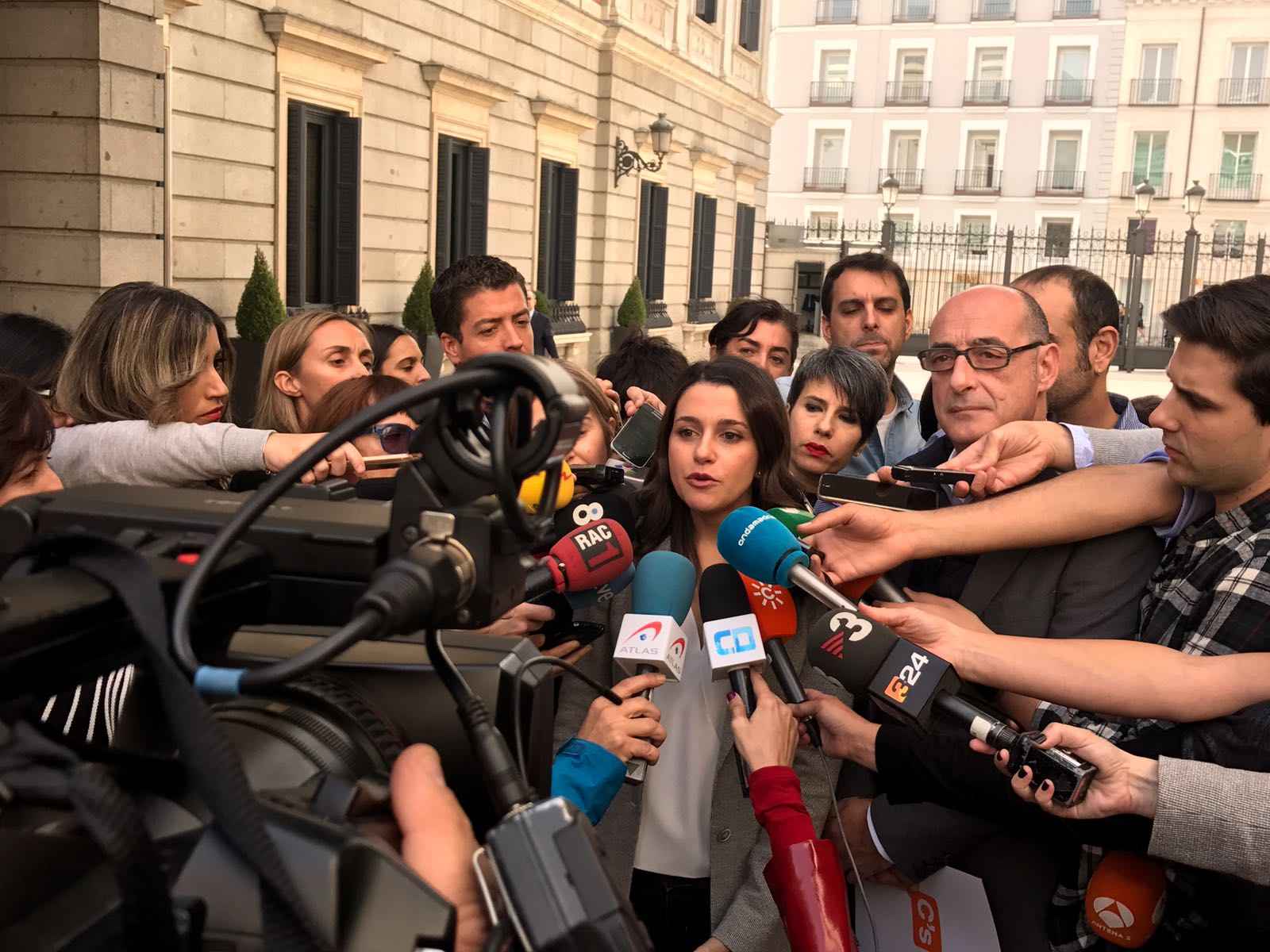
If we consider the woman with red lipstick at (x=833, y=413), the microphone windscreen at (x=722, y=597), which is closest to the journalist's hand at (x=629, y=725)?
the microphone windscreen at (x=722, y=597)

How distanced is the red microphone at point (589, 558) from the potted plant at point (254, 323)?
6920 millimetres

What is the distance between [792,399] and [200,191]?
6.36 m

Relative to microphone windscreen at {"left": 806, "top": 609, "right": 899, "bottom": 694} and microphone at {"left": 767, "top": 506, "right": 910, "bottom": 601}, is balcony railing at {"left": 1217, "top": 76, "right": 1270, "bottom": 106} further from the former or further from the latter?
microphone windscreen at {"left": 806, "top": 609, "right": 899, "bottom": 694}

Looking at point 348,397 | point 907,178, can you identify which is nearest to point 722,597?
point 348,397

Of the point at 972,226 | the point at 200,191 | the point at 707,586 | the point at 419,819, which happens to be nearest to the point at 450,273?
the point at 707,586

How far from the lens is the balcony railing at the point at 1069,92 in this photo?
42531 mm

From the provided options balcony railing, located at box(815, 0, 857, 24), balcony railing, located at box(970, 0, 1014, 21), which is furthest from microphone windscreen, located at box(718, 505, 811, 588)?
balcony railing, located at box(815, 0, 857, 24)

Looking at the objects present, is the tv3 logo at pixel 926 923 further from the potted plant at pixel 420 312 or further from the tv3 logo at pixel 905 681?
the potted plant at pixel 420 312

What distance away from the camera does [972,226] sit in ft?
144

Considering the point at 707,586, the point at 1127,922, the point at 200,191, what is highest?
the point at 200,191

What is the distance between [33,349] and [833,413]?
256 cm

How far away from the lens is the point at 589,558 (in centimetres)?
247

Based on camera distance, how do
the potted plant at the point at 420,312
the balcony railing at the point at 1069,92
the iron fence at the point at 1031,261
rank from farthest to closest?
1. the balcony railing at the point at 1069,92
2. the iron fence at the point at 1031,261
3. the potted plant at the point at 420,312

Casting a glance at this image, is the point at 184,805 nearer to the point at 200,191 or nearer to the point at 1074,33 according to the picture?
the point at 200,191
